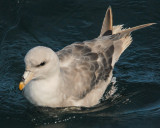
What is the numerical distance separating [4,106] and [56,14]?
11.4 ft

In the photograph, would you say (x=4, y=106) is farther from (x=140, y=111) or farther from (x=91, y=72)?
(x=140, y=111)

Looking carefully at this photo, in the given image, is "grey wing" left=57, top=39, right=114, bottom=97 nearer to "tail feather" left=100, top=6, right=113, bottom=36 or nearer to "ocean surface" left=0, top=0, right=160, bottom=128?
"ocean surface" left=0, top=0, right=160, bottom=128

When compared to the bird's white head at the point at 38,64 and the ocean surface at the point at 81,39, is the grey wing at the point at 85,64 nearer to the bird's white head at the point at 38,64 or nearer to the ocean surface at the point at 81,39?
the ocean surface at the point at 81,39

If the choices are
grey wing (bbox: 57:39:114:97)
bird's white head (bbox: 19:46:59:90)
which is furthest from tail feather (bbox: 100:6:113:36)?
bird's white head (bbox: 19:46:59:90)

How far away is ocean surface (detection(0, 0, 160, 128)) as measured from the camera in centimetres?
643

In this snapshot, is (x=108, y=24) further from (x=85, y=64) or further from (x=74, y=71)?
(x=74, y=71)

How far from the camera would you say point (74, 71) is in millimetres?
6527

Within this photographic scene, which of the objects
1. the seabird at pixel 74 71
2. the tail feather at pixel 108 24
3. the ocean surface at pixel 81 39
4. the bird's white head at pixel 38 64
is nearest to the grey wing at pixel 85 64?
the seabird at pixel 74 71

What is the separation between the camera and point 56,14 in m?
9.34

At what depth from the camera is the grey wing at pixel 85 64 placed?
6.50 metres

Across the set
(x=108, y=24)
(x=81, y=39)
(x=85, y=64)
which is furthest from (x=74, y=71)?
(x=81, y=39)

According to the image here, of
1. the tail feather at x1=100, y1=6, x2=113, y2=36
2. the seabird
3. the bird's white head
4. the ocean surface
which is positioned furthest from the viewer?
the tail feather at x1=100, y1=6, x2=113, y2=36

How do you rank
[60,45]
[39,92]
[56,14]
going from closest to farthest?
[39,92] → [60,45] → [56,14]

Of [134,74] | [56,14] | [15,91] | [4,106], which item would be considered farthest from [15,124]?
[56,14]
